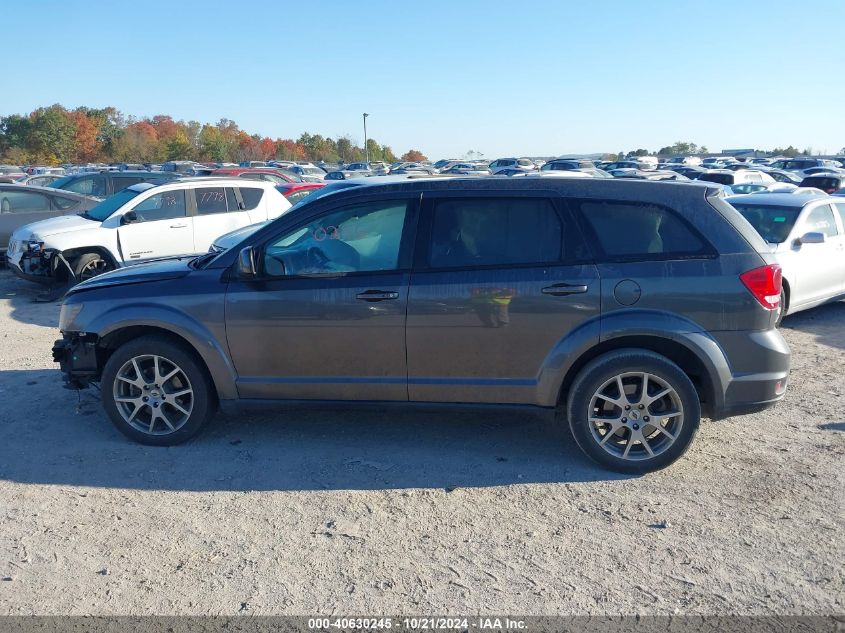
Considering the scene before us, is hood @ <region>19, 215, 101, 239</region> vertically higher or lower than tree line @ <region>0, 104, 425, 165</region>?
lower

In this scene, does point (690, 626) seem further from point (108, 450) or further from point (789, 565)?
point (108, 450)

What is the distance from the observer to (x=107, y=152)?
74625 millimetres

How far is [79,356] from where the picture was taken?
209 inches

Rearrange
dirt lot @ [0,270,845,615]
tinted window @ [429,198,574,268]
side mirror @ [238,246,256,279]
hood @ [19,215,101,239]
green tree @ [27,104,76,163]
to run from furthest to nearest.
Result: 1. green tree @ [27,104,76,163]
2. hood @ [19,215,101,239]
3. side mirror @ [238,246,256,279]
4. tinted window @ [429,198,574,268]
5. dirt lot @ [0,270,845,615]

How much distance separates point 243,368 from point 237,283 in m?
0.58

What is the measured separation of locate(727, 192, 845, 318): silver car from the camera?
349 inches

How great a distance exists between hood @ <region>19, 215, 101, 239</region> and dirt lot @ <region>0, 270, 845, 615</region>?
17.4 feet

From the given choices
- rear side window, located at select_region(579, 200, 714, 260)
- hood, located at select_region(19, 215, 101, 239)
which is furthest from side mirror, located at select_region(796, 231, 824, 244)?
hood, located at select_region(19, 215, 101, 239)

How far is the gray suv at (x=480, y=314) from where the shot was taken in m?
4.65

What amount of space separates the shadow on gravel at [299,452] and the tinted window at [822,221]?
18.9 ft

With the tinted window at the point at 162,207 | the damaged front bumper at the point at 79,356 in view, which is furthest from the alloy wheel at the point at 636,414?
the tinted window at the point at 162,207

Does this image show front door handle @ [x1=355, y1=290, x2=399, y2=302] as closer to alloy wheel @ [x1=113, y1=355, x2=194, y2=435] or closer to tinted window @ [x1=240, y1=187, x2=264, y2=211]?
alloy wheel @ [x1=113, y1=355, x2=194, y2=435]

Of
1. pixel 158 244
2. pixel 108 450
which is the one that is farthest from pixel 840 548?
pixel 158 244

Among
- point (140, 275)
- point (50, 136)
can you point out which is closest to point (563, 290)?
point (140, 275)
